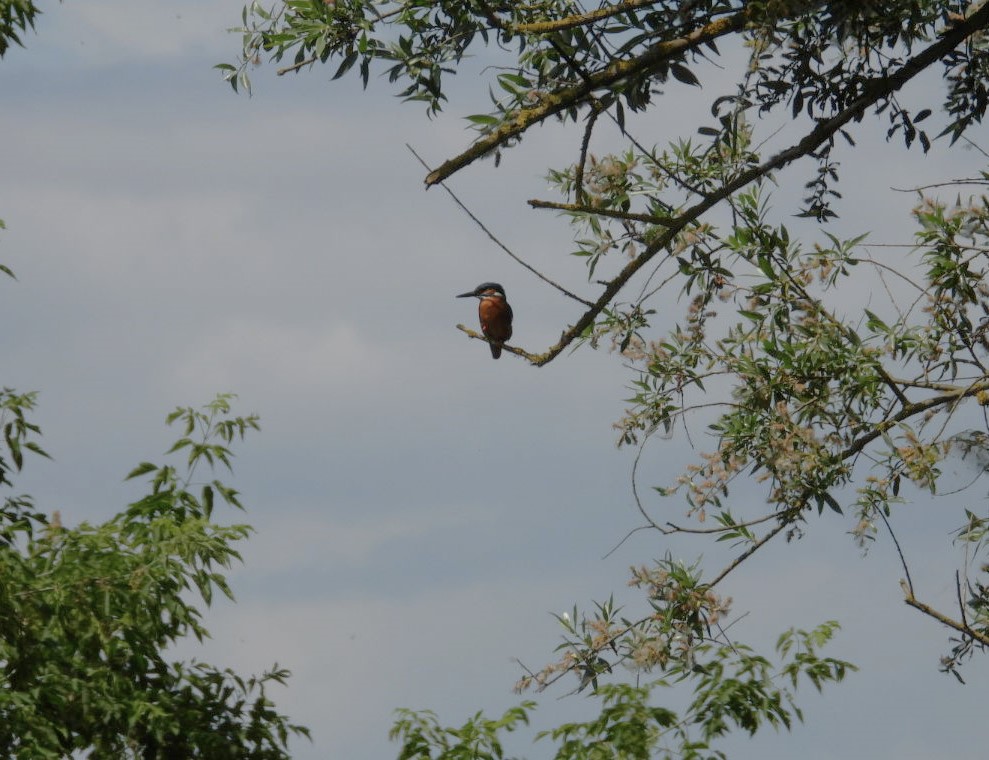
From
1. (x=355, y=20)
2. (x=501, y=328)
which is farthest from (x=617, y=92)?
(x=501, y=328)

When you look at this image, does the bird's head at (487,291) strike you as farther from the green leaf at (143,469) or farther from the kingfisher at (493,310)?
the green leaf at (143,469)

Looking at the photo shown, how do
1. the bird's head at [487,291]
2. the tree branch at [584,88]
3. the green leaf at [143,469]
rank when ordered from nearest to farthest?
1. the tree branch at [584,88]
2. the green leaf at [143,469]
3. the bird's head at [487,291]

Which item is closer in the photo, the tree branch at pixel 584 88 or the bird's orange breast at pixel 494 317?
the tree branch at pixel 584 88

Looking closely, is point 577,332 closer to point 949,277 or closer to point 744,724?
point 744,724

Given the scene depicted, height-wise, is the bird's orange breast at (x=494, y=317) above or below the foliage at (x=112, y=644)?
above

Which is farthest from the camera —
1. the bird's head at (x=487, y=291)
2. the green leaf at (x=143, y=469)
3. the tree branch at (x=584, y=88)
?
the bird's head at (x=487, y=291)

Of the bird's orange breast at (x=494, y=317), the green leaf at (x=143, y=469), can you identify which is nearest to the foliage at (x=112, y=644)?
the green leaf at (x=143, y=469)

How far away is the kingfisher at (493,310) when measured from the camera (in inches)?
590

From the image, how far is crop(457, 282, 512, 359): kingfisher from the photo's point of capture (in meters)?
15.0

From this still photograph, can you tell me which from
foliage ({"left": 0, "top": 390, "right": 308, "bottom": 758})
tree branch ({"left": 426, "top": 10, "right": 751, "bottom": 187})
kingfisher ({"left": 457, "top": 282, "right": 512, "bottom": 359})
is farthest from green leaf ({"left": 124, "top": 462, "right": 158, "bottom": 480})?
kingfisher ({"left": 457, "top": 282, "right": 512, "bottom": 359})

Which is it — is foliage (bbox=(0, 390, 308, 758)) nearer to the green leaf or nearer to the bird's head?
the green leaf

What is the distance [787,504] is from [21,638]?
4378mm

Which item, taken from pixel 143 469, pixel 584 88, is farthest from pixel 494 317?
pixel 584 88

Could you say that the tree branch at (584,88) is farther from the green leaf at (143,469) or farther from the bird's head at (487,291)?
the bird's head at (487,291)
